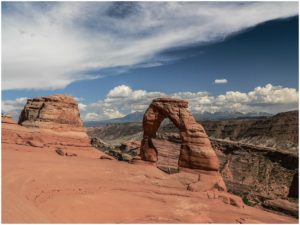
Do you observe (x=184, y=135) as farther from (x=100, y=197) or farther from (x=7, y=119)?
(x=7, y=119)

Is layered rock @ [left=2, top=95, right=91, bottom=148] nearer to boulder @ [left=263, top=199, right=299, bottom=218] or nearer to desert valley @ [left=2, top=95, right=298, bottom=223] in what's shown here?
desert valley @ [left=2, top=95, right=298, bottom=223]

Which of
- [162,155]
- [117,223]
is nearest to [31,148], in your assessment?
[117,223]

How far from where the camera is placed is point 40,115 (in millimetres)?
36781

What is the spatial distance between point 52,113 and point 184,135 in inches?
636

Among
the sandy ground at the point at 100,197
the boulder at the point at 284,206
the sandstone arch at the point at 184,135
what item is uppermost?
the sandstone arch at the point at 184,135

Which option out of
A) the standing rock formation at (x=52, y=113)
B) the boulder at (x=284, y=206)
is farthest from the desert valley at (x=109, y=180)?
the standing rock formation at (x=52, y=113)

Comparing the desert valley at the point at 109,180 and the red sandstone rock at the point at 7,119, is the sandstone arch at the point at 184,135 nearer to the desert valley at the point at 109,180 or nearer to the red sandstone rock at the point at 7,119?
the desert valley at the point at 109,180

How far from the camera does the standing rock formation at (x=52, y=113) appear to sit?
36656mm

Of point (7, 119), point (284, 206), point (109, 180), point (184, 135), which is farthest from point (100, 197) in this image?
point (7, 119)

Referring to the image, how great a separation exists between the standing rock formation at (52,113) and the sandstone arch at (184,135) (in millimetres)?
11014

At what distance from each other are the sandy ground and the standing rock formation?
37.5ft

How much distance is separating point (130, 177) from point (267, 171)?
41.0 m

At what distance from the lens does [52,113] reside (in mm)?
37344

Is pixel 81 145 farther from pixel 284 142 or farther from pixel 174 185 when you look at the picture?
pixel 284 142
